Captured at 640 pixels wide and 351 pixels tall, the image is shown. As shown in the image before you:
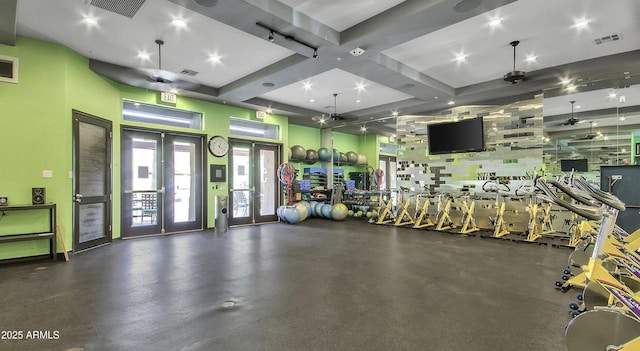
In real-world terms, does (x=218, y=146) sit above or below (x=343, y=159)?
above

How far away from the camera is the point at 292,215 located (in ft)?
29.8

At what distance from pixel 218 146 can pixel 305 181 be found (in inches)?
127

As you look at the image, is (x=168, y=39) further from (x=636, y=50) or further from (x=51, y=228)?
(x=636, y=50)

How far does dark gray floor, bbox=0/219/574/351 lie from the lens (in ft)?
8.03

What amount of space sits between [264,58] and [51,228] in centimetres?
472

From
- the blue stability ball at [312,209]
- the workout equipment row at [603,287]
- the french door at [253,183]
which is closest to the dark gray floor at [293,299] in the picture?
the workout equipment row at [603,287]

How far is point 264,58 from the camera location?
583 cm

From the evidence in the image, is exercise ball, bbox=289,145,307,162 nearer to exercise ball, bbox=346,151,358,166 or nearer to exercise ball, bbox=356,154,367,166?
exercise ball, bbox=346,151,358,166

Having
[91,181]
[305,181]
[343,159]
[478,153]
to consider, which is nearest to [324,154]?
[343,159]

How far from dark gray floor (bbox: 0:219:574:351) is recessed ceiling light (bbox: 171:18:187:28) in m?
3.63

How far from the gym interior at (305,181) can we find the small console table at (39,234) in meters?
0.05

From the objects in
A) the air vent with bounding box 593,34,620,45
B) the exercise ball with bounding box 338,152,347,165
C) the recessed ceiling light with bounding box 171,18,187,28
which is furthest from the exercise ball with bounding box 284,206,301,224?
the air vent with bounding box 593,34,620,45

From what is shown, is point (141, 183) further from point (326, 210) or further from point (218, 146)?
point (326, 210)

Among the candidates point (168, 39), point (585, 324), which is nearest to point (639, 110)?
point (585, 324)
